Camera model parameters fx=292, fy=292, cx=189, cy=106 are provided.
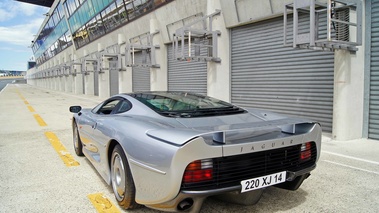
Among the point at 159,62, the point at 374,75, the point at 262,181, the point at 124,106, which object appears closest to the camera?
the point at 262,181

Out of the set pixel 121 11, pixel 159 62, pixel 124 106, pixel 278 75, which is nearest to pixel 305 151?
pixel 124 106

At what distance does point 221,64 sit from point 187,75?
2.73 metres

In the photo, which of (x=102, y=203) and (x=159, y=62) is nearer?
(x=102, y=203)

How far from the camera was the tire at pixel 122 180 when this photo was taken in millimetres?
2668

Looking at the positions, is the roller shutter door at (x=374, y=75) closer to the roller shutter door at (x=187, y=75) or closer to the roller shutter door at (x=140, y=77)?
the roller shutter door at (x=187, y=75)

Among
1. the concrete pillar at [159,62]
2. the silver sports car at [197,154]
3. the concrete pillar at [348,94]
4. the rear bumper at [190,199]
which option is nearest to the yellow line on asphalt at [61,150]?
the silver sports car at [197,154]

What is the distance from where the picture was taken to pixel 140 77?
55.0 ft

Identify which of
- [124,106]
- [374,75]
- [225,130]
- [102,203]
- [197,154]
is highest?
[374,75]

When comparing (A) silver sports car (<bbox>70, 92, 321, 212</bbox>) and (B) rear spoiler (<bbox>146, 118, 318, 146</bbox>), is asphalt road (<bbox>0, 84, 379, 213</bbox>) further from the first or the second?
(B) rear spoiler (<bbox>146, 118, 318, 146</bbox>)

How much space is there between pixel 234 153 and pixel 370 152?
4.23 metres

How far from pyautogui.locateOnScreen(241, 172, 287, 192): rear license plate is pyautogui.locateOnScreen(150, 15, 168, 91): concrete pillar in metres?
11.9

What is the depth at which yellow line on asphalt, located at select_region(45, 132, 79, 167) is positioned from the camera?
183 inches

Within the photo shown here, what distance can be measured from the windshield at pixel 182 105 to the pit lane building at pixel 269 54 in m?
3.13

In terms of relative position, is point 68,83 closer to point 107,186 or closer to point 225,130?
point 107,186
